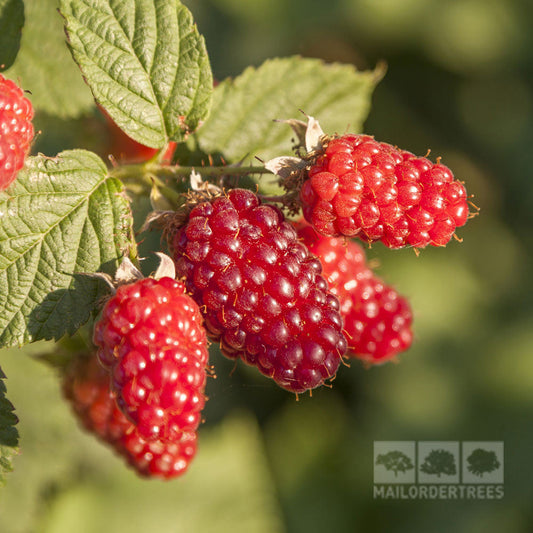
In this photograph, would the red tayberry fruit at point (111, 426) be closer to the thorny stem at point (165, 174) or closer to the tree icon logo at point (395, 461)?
the thorny stem at point (165, 174)

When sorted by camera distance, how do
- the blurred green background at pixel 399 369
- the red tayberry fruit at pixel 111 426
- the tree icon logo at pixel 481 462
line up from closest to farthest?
the red tayberry fruit at pixel 111 426 < the tree icon logo at pixel 481 462 < the blurred green background at pixel 399 369

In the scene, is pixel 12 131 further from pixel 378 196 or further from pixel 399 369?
pixel 399 369

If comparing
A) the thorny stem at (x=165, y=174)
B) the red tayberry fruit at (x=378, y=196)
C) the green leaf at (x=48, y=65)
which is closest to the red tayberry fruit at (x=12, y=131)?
the thorny stem at (x=165, y=174)

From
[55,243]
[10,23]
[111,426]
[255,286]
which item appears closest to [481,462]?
[111,426]

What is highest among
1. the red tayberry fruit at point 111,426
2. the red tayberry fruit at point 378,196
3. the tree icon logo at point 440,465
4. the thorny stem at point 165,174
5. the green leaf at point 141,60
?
the green leaf at point 141,60

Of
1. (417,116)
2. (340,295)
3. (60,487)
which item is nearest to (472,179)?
(417,116)

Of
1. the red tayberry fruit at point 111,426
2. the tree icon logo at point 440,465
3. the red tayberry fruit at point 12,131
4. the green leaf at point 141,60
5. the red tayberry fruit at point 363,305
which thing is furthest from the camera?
the tree icon logo at point 440,465
